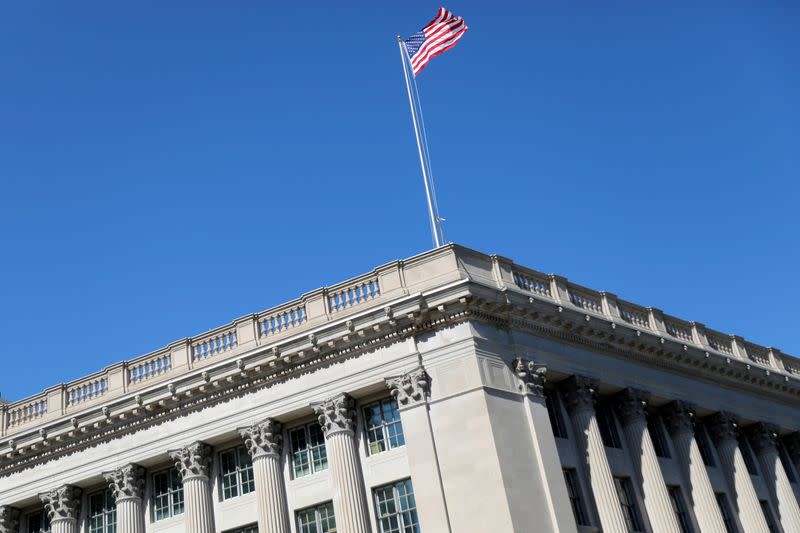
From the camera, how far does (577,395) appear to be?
133 feet

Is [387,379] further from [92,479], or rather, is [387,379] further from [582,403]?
[92,479]

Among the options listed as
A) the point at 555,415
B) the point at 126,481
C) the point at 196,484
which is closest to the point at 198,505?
the point at 196,484

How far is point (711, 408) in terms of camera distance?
48188 millimetres

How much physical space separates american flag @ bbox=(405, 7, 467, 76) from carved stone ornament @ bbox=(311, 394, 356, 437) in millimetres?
14393

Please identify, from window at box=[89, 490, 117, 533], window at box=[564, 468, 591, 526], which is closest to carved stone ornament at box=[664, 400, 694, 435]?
window at box=[564, 468, 591, 526]

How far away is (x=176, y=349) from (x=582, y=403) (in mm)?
17459

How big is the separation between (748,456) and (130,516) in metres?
30.5

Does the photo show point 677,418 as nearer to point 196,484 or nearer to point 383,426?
point 383,426

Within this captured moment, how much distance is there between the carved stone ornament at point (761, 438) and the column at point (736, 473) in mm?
2579

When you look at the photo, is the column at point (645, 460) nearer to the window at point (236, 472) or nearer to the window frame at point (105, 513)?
the window at point (236, 472)

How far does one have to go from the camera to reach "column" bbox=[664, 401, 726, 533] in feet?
143

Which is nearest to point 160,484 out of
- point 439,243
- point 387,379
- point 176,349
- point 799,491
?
point 176,349

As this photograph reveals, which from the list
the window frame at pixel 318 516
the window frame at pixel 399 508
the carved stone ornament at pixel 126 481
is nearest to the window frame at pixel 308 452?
the window frame at pixel 318 516

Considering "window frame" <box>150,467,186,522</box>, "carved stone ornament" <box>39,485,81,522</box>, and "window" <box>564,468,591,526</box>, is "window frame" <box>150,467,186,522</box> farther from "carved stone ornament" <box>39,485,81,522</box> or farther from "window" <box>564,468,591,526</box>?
"window" <box>564,468,591,526</box>
